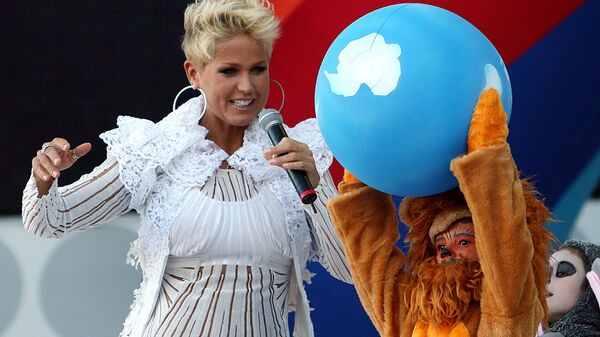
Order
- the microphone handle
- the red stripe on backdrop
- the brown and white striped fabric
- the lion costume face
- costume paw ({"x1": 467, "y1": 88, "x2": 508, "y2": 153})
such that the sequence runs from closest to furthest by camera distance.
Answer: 1. costume paw ({"x1": 467, "y1": 88, "x2": 508, "y2": 153})
2. the lion costume face
3. the microphone handle
4. the brown and white striped fabric
5. the red stripe on backdrop

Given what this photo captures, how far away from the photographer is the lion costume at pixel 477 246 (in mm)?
1884

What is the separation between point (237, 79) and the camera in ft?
8.46

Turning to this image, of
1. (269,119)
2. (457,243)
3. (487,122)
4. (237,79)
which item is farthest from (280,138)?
(487,122)

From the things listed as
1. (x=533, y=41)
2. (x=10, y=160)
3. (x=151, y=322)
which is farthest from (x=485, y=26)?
(x=10, y=160)

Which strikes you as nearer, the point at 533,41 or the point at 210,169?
the point at 210,169

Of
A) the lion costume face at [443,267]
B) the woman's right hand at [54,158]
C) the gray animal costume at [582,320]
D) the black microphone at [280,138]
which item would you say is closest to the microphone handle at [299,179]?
the black microphone at [280,138]

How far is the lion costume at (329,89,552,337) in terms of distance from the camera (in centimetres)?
188

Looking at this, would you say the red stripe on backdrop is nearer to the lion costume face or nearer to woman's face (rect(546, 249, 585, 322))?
woman's face (rect(546, 249, 585, 322))

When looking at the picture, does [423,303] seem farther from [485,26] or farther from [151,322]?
[485,26]

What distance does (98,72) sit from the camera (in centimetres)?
343

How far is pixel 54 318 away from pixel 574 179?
1.62 metres

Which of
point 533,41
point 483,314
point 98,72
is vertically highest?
point 98,72

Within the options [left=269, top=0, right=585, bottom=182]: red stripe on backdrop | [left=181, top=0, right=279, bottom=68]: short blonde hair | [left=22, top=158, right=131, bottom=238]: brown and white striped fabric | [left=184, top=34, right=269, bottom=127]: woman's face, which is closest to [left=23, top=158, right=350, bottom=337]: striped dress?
[left=22, top=158, right=131, bottom=238]: brown and white striped fabric

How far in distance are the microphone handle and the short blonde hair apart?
0.93 feet
